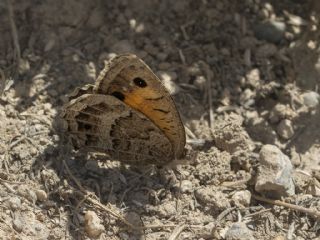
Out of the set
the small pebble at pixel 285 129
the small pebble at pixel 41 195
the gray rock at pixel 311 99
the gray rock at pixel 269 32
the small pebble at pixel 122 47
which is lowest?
the small pebble at pixel 41 195

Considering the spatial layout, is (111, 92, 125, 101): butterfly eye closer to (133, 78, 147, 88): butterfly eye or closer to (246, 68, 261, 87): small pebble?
(133, 78, 147, 88): butterfly eye

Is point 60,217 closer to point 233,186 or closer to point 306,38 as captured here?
point 233,186

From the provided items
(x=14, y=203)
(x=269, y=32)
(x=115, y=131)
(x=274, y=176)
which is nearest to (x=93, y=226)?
(x=14, y=203)

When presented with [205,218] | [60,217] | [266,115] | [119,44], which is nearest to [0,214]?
[60,217]

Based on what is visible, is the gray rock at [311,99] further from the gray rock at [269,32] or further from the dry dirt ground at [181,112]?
the gray rock at [269,32]

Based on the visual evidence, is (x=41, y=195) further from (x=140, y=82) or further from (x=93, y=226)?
(x=140, y=82)

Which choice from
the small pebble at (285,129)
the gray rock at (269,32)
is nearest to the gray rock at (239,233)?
the small pebble at (285,129)

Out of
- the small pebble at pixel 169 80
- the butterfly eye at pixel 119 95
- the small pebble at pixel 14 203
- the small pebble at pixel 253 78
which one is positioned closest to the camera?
the small pebble at pixel 14 203
